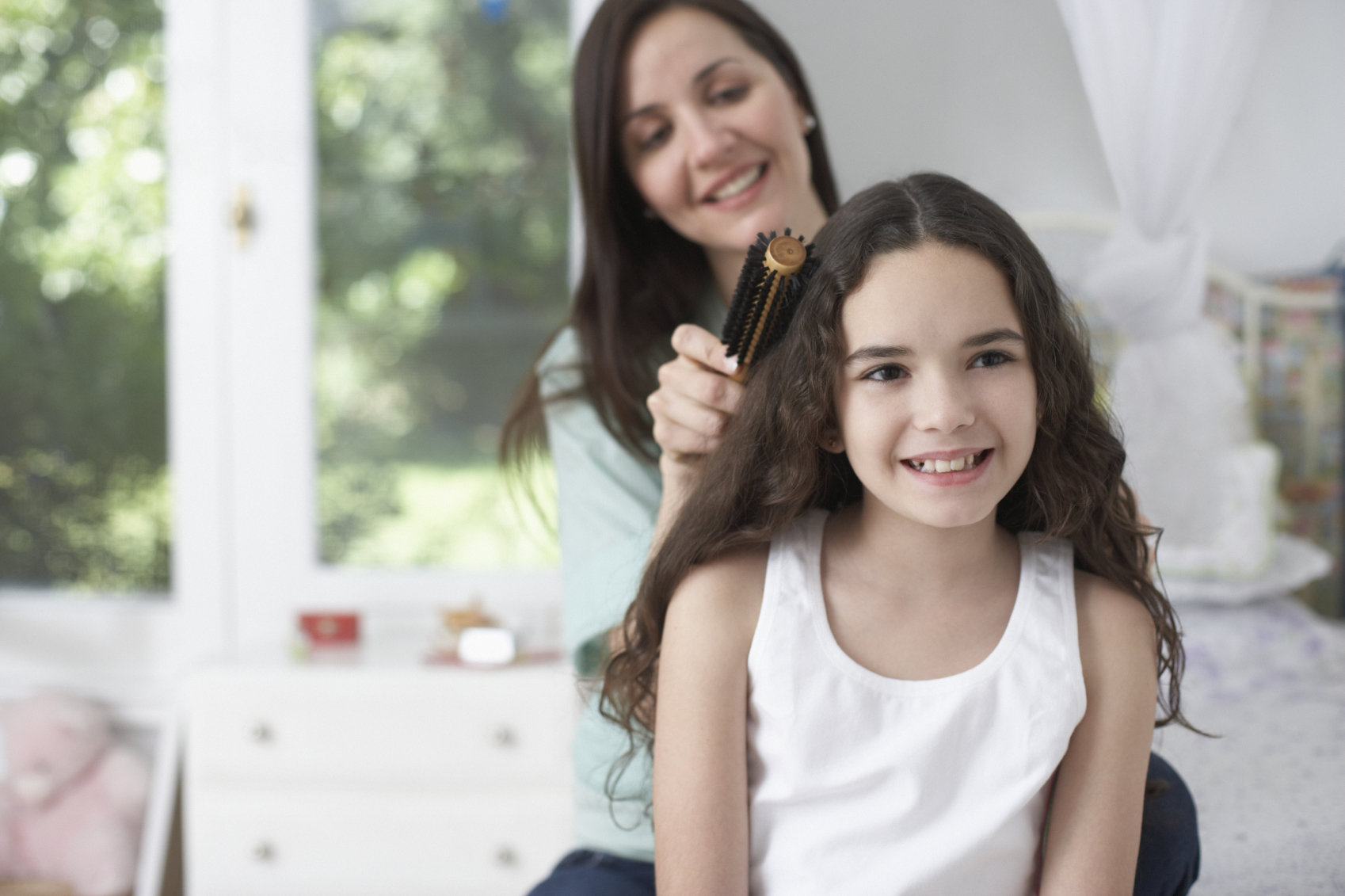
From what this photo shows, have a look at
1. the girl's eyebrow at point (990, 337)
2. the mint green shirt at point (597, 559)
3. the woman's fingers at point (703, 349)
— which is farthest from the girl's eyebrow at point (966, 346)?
the mint green shirt at point (597, 559)

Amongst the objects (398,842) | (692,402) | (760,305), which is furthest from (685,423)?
(398,842)

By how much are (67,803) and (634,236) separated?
1.54 metres

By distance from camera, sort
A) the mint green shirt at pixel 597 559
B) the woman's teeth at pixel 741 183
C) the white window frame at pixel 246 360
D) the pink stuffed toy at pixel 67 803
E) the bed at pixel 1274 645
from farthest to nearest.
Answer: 1. the white window frame at pixel 246 360
2. the pink stuffed toy at pixel 67 803
3. the woman's teeth at pixel 741 183
4. the mint green shirt at pixel 597 559
5. the bed at pixel 1274 645

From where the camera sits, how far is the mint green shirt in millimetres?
1113

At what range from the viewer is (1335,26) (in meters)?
1.04

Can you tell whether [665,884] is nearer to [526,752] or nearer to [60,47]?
[526,752]

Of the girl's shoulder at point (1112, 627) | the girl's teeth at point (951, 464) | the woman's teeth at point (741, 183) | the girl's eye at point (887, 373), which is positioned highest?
the woman's teeth at point (741, 183)

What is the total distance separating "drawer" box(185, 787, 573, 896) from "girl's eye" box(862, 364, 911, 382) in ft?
3.93

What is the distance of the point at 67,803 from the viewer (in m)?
1.99

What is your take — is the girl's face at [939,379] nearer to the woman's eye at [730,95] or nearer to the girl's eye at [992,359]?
the girl's eye at [992,359]

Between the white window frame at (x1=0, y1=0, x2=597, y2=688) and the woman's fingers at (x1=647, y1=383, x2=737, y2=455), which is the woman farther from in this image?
the white window frame at (x1=0, y1=0, x2=597, y2=688)

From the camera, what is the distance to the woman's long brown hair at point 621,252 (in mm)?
1230

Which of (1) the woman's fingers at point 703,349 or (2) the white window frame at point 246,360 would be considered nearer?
(1) the woman's fingers at point 703,349

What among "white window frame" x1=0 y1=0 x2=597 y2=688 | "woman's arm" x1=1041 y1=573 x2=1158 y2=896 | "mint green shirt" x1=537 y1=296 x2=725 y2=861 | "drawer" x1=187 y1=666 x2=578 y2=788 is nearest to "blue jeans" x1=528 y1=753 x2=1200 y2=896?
"woman's arm" x1=1041 y1=573 x2=1158 y2=896
